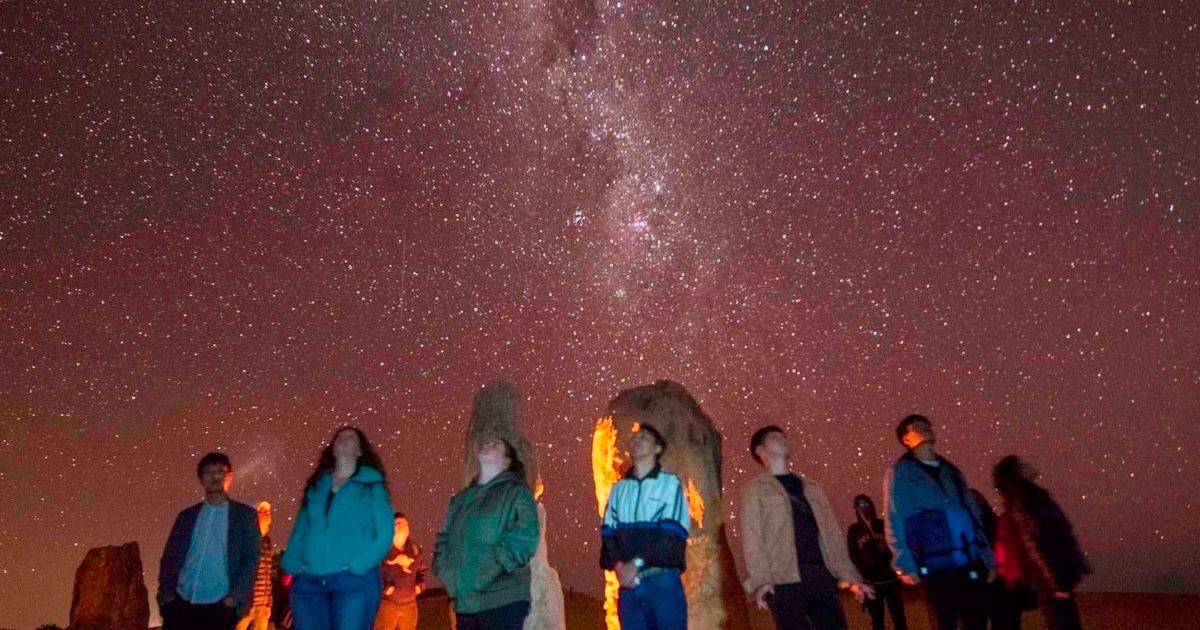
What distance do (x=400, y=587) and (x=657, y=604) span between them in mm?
5679

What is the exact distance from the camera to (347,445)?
6.52m

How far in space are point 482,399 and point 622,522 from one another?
5430 millimetres

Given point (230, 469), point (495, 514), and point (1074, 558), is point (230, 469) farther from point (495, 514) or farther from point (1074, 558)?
point (1074, 558)

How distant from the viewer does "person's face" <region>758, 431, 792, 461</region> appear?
7.24 meters

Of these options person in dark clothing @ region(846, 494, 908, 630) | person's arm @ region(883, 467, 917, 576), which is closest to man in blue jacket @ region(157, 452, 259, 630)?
person's arm @ region(883, 467, 917, 576)

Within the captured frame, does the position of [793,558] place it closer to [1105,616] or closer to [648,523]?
[648,523]

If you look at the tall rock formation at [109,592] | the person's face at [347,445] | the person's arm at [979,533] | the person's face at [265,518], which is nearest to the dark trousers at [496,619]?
the person's face at [347,445]

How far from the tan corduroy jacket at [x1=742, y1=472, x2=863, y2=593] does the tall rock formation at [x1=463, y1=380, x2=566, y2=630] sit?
429cm

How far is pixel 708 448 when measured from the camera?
1169 centimetres

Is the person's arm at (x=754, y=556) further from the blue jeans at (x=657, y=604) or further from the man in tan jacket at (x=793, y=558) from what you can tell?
the blue jeans at (x=657, y=604)

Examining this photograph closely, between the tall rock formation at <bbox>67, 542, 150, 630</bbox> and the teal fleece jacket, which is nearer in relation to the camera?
the teal fleece jacket

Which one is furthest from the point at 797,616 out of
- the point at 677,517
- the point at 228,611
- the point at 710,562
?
the point at 710,562

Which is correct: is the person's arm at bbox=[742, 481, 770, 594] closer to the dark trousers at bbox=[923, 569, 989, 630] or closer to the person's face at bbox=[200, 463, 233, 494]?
the dark trousers at bbox=[923, 569, 989, 630]

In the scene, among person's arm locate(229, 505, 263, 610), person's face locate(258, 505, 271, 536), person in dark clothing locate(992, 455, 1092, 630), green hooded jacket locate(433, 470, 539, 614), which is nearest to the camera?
green hooded jacket locate(433, 470, 539, 614)
